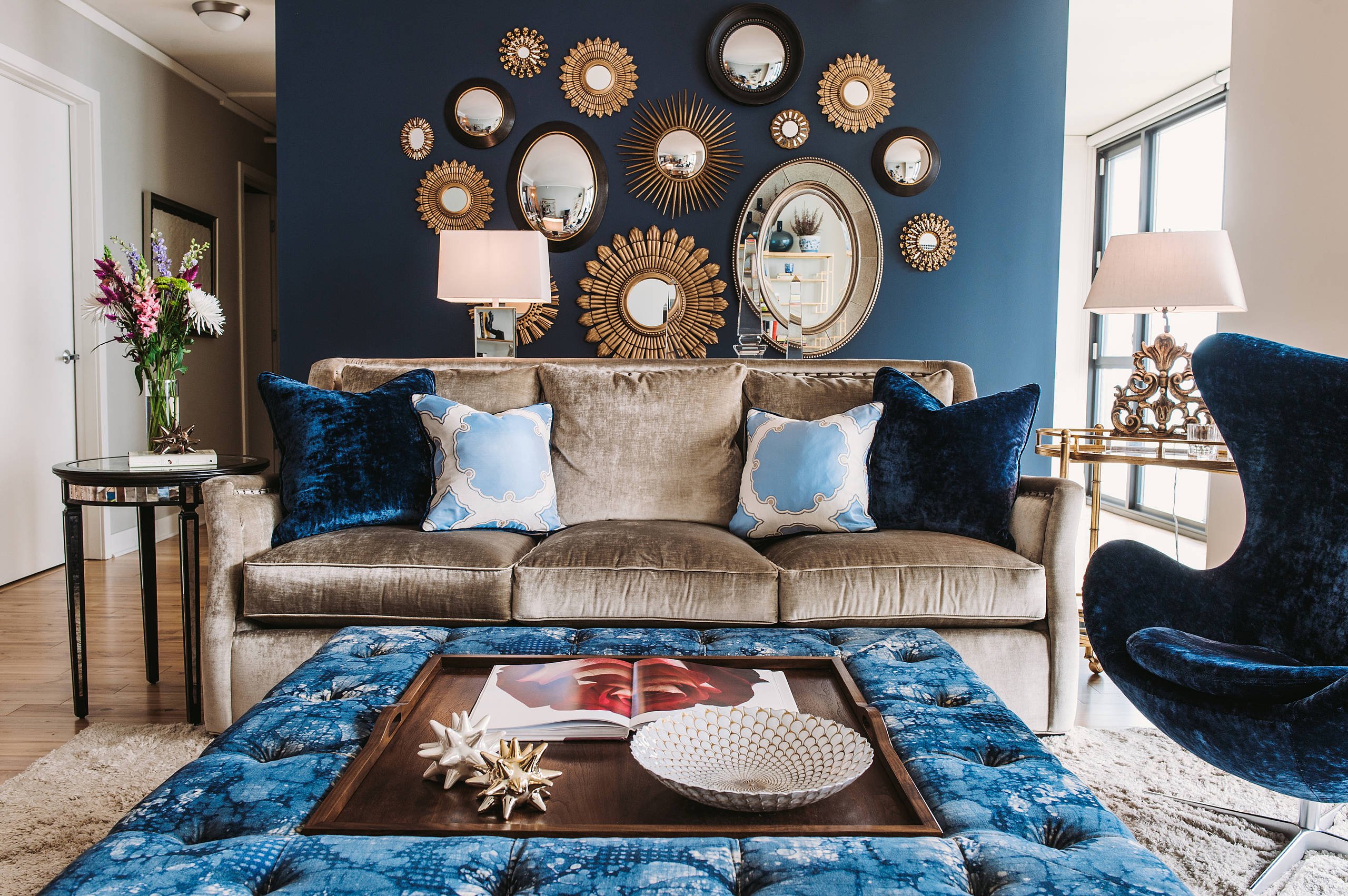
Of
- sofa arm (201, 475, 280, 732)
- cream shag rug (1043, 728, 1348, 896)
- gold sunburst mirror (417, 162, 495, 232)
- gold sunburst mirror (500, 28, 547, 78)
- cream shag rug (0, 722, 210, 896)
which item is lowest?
cream shag rug (0, 722, 210, 896)

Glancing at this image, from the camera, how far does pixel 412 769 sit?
1113mm

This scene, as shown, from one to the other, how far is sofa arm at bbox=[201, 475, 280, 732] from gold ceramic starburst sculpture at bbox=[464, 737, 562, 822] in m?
1.39

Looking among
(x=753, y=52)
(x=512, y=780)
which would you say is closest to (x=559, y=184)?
(x=753, y=52)

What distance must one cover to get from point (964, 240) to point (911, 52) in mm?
937

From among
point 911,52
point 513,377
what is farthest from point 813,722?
point 911,52

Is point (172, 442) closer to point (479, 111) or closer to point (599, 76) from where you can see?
point (479, 111)

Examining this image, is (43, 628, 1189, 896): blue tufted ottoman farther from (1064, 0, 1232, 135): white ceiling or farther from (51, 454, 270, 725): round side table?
(1064, 0, 1232, 135): white ceiling

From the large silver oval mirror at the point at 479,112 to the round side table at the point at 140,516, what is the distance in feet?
7.79

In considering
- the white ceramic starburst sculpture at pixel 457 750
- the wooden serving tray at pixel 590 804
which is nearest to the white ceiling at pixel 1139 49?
the wooden serving tray at pixel 590 804

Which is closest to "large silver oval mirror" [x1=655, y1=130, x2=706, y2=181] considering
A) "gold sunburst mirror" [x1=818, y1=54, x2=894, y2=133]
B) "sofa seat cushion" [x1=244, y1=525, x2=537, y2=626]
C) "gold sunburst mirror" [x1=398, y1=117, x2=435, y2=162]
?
"gold sunburst mirror" [x1=818, y1=54, x2=894, y2=133]

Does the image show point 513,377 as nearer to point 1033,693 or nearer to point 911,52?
point 1033,693

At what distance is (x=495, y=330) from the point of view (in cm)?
386

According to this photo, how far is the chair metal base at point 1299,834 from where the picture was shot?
1.60 m

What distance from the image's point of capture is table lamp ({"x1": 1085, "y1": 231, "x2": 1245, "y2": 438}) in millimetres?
2629
